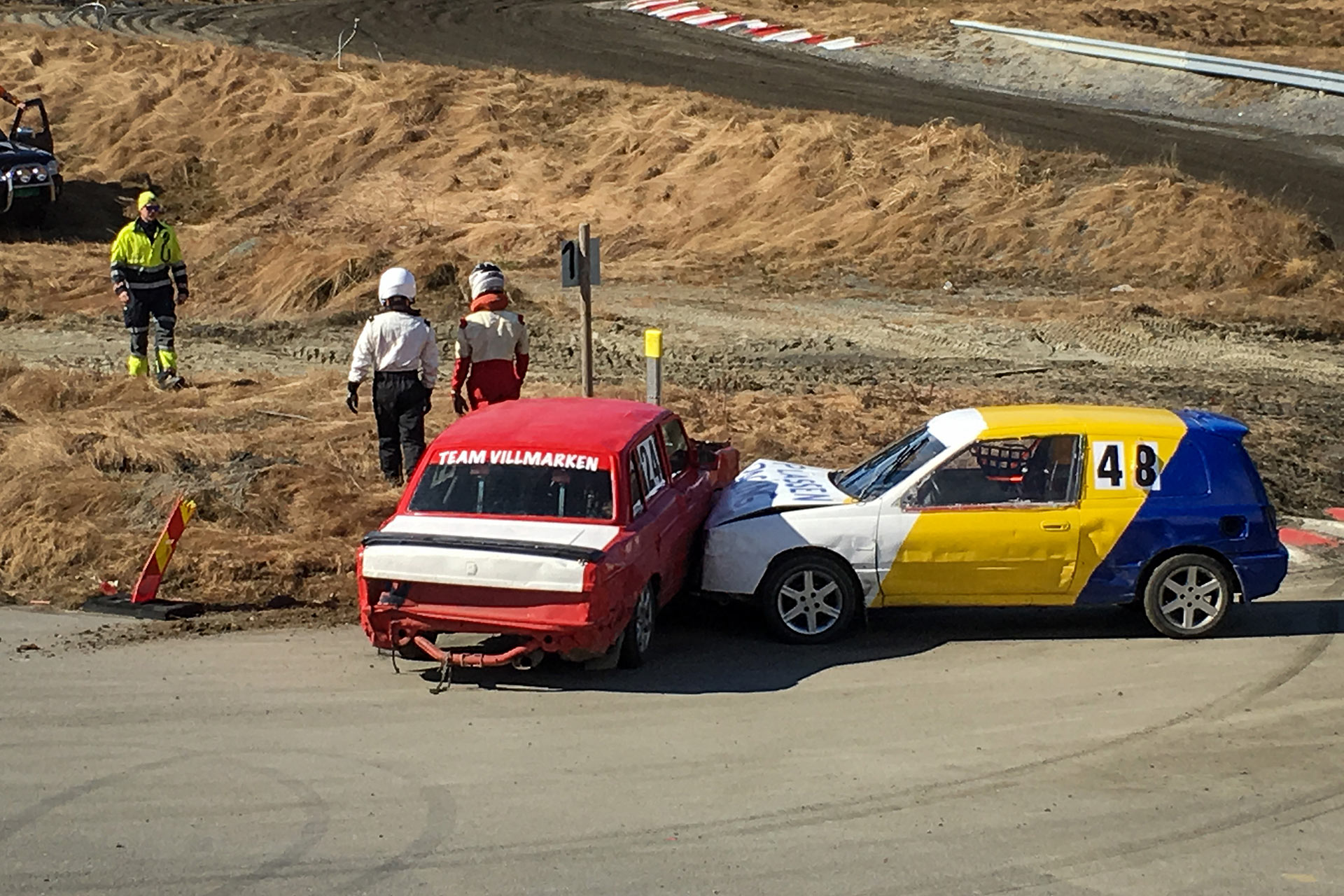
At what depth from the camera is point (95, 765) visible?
7.90m

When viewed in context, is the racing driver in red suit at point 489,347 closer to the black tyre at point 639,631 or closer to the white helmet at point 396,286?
the white helmet at point 396,286

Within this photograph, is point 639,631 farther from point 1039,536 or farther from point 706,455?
point 1039,536

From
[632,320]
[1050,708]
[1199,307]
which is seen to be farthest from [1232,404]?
[1050,708]

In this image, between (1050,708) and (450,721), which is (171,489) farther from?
(1050,708)

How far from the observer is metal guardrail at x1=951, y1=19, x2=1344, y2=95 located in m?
32.1

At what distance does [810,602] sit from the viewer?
1006cm

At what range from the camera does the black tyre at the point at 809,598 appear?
10039 mm

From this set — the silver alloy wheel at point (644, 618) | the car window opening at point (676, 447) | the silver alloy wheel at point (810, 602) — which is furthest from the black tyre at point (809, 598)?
the car window opening at point (676, 447)

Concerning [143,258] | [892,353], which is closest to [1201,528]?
[892,353]

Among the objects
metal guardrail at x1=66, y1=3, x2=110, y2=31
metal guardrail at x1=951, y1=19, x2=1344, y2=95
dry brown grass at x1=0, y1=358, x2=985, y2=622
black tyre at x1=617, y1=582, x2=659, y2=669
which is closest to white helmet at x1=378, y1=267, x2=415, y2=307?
dry brown grass at x1=0, y1=358, x2=985, y2=622

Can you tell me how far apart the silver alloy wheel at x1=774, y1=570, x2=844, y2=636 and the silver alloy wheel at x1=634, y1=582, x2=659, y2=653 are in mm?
857

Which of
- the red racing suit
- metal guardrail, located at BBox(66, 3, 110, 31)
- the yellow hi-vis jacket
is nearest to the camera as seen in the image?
the red racing suit

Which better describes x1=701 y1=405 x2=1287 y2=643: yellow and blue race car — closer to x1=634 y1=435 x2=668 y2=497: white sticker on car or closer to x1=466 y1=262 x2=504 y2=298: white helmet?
x1=634 y1=435 x2=668 y2=497: white sticker on car

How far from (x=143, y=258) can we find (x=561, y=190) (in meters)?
11.9
